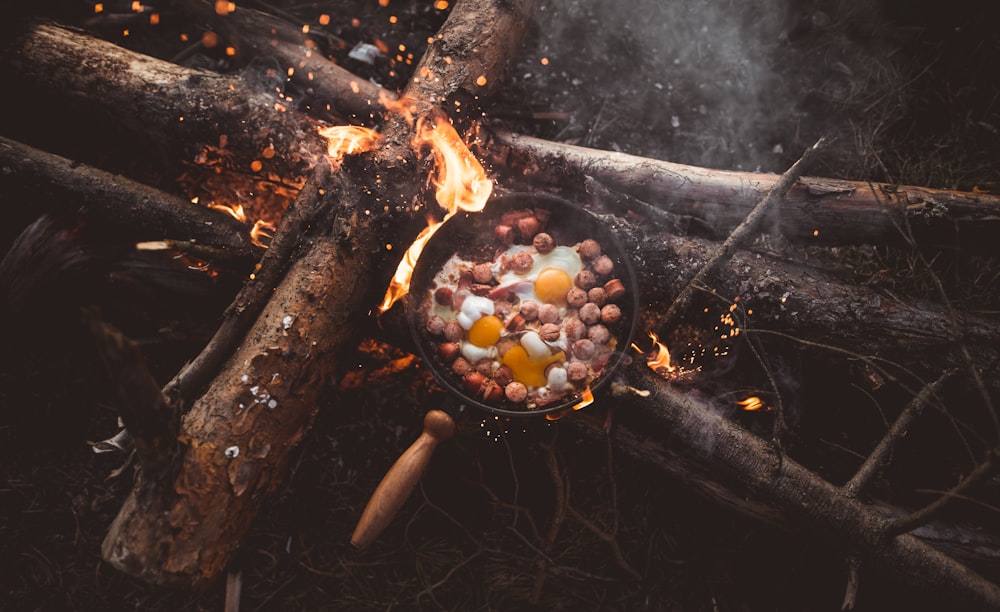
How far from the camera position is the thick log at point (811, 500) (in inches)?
110

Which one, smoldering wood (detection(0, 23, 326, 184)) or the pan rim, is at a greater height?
smoldering wood (detection(0, 23, 326, 184))

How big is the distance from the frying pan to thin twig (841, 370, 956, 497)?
1416 millimetres

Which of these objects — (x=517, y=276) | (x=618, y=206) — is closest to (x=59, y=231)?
(x=517, y=276)

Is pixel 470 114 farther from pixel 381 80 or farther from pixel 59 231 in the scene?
pixel 59 231

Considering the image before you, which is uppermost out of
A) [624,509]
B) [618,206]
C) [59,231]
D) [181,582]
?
[618,206]

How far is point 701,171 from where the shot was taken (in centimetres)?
336

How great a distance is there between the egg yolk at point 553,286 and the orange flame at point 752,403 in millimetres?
1334

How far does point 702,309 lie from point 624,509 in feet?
4.71

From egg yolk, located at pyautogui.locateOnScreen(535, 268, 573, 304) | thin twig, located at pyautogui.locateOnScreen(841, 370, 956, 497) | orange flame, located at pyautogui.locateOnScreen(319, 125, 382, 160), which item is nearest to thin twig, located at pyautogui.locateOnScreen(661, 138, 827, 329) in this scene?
egg yolk, located at pyautogui.locateOnScreen(535, 268, 573, 304)

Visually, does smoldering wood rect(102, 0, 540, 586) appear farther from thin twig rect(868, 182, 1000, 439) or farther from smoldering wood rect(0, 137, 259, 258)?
thin twig rect(868, 182, 1000, 439)

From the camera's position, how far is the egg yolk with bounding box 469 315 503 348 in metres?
3.09

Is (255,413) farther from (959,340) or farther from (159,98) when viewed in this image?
(959,340)

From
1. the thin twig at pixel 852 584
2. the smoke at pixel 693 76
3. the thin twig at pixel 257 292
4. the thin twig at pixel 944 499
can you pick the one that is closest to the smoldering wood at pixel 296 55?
the thin twig at pixel 257 292

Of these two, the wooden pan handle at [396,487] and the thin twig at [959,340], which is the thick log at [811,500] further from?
the wooden pan handle at [396,487]
